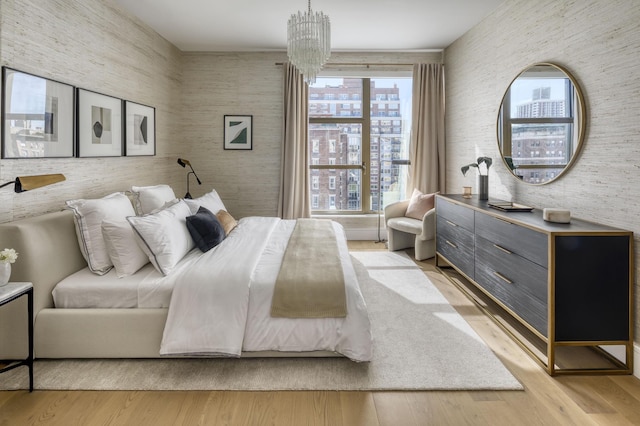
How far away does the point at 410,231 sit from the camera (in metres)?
5.00

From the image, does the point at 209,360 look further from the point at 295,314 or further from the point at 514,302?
the point at 514,302

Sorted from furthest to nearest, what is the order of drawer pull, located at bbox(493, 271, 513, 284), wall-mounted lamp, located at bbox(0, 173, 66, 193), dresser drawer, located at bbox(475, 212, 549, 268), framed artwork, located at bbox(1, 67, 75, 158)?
drawer pull, located at bbox(493, 271, 513, 284)
framed artwork, located at bbox(1, 67, 75, 158)
dresser drawer, located at bbox(475, 212, 549, 268)
wall-mounted lamp, located at bbox(0, 173, 66, 193)

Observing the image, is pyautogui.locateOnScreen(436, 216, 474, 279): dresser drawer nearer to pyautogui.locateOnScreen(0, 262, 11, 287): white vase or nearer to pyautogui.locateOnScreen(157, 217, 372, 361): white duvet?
pyautogui.locateOnScreen(157, 217, 372, 361): white duvet

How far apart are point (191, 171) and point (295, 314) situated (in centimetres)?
405

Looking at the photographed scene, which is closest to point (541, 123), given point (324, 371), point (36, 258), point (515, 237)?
point (515, 237)

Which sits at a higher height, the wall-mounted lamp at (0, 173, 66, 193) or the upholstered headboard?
the wall-mounted lamp at (0, 173, 66, 193)

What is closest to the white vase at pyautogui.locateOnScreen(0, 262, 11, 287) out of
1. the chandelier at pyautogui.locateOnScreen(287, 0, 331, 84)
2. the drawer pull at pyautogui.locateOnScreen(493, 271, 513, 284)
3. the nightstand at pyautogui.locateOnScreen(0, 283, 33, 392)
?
the nightstand at pyautogui.locateOnScreen(0, 283, 33, 392)

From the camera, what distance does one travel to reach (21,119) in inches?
106

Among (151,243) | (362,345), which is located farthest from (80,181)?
(362,345)

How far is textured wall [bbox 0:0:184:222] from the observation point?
271cm

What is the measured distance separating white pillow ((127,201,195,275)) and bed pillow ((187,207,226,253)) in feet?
0.52

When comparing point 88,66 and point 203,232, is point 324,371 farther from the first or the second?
point 88,66

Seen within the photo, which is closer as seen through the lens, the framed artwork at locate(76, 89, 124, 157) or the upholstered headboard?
the upholstered headboard

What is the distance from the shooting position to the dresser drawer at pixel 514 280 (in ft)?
8.05
